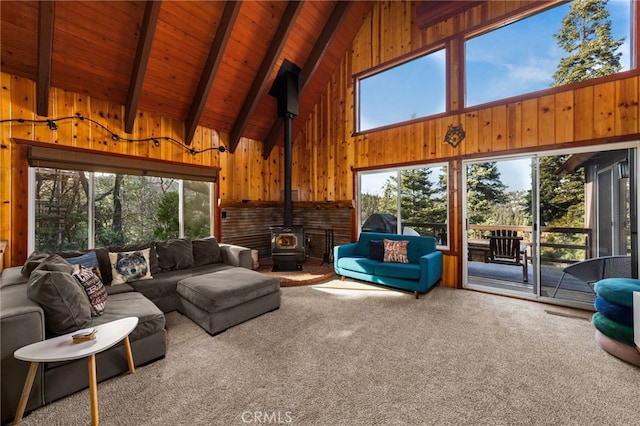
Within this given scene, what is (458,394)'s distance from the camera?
5.57 ft

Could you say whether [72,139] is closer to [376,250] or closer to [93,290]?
[93,290]

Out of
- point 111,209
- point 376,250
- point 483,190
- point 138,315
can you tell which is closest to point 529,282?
Result: point 483,190

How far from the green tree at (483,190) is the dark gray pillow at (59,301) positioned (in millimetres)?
4833

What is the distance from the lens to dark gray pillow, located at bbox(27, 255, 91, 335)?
1706mm

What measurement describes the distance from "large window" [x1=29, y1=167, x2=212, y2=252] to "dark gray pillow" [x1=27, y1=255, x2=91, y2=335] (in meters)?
2.20

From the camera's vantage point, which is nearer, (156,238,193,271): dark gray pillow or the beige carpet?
the beige carpet

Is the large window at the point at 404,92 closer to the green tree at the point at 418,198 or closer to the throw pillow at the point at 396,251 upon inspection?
the green tree at the point at 418,198

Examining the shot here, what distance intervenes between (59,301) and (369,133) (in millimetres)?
4871

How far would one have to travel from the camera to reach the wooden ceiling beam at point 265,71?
400cm

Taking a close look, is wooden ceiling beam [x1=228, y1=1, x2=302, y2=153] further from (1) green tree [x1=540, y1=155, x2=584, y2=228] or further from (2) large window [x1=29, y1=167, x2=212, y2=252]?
(1) green tree [x1=540, y1=155, x2=584, y2=228]

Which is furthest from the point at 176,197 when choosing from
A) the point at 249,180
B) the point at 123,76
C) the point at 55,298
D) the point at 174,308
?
the point at 55,298

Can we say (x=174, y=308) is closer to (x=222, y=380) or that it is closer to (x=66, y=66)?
(x=222, y=380)

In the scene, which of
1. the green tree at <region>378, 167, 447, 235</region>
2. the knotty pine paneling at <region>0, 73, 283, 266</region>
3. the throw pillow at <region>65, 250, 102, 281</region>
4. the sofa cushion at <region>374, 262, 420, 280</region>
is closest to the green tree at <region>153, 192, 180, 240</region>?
the knotty pine paneling at <region>0, 73, 283, 266</region>

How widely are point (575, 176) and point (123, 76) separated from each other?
22.1 feet
